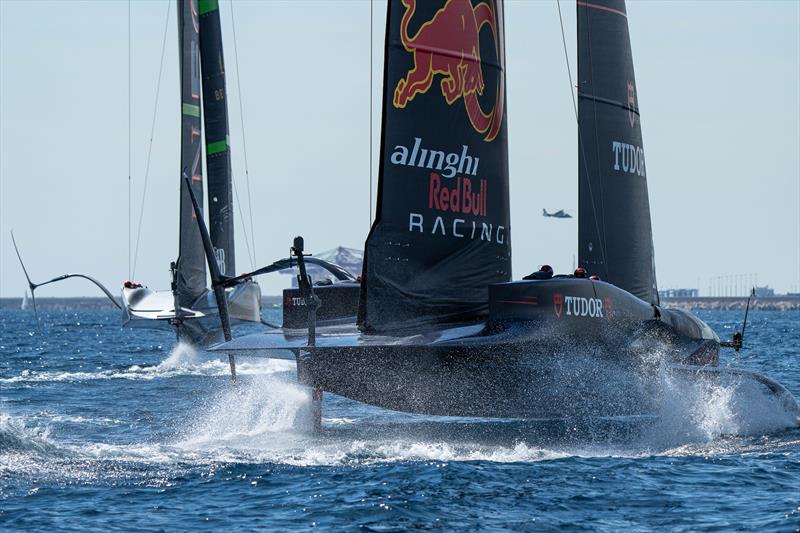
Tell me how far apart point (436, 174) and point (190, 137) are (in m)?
21.9

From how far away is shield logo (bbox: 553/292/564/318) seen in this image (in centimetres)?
1410

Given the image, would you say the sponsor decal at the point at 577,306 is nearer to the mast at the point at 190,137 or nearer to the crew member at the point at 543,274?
the crew member at the point at 543,274

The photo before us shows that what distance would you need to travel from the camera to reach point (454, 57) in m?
15.3


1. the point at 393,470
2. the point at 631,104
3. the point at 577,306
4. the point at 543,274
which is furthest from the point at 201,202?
the point at 393,470

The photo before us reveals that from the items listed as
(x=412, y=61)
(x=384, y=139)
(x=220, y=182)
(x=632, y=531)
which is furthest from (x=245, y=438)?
(x=220, y=182)

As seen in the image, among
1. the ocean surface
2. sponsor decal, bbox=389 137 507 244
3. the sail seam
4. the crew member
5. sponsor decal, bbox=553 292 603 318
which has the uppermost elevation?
the sail seam

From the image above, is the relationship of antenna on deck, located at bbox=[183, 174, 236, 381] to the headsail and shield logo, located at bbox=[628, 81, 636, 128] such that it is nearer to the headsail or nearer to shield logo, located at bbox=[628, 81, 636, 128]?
the headsail

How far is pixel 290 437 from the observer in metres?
15.8

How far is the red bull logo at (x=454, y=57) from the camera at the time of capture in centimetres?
1492

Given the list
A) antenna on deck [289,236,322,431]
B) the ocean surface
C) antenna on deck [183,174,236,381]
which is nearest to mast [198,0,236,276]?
the ocean surface

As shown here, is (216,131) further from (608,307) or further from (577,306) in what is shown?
(577,306)

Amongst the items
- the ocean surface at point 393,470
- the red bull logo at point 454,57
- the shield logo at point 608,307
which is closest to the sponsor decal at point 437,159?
the red bull logo at point 454,57

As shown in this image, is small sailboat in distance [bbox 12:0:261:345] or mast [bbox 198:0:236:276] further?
mast [bbox 198:0:236:276]

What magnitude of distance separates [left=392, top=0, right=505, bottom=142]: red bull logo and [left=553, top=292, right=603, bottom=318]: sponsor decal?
2.52m
